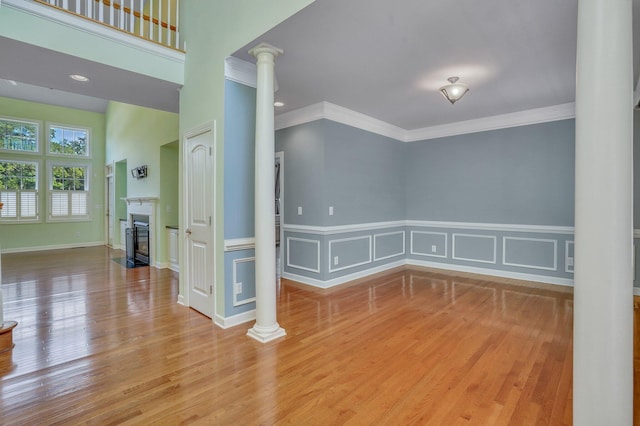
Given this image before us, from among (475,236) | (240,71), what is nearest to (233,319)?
(240,71)

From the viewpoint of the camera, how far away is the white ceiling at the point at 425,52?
2.41m

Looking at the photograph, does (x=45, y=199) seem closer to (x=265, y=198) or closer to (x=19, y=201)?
(x=19, y=201)

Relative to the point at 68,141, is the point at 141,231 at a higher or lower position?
lower

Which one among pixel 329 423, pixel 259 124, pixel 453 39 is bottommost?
pixel 329 423

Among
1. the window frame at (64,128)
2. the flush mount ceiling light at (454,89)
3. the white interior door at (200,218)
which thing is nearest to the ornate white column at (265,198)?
the white interior door at (200,218)

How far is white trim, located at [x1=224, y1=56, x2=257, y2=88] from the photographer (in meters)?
3.25

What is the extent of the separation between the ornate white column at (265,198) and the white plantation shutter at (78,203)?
8414 millimetres

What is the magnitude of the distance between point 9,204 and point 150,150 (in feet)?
14.4

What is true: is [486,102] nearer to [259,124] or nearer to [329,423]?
[259,124]

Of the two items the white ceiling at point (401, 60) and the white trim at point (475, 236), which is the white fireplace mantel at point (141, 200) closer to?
the white ceiling at point (401, 60)

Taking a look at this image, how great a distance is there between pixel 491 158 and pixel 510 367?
3.76 m

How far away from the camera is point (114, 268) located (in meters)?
6.07

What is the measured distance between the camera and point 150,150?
659cm

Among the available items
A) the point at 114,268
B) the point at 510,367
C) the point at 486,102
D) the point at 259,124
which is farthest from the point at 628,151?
the point at 114,268
